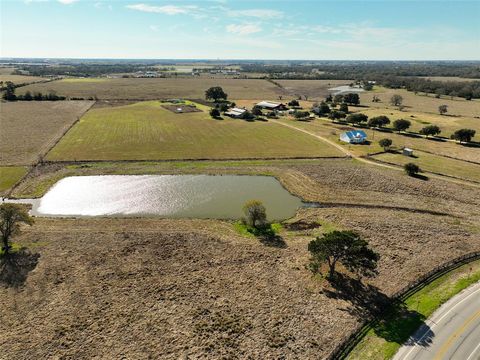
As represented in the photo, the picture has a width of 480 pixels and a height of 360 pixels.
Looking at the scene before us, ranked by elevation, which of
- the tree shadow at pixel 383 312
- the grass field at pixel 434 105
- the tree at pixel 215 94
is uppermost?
the tree at pixel 215 94

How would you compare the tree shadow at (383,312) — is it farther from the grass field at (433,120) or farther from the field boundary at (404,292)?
the grass field at (433,120)

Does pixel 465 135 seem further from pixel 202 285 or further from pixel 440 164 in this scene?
pixel 202 285

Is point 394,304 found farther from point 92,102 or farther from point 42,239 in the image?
point 92,102

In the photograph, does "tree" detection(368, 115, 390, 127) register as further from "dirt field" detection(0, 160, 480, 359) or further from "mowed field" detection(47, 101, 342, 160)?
"dirt field" detection(0, 160, 480, 359)

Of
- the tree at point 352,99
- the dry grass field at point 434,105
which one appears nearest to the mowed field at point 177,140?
the tree at point 352,99

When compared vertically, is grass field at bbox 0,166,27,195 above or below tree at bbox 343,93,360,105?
below

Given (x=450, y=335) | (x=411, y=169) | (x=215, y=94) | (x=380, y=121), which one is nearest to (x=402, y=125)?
(x=380, y=121)

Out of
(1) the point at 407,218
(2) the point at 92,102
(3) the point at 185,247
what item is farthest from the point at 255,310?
(2) the point at 92,102

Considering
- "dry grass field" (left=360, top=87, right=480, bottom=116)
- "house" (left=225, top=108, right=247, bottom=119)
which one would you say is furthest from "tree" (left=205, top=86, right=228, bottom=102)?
"dry grass field" (left=360, top=87, right=480, bottom=116)
